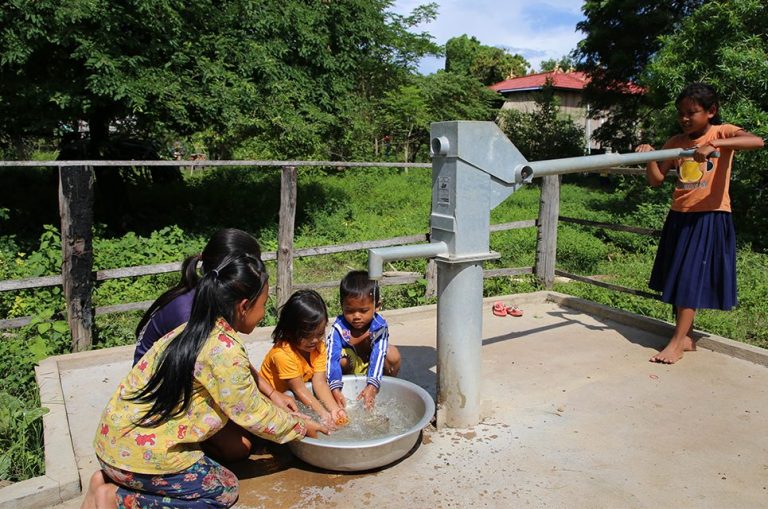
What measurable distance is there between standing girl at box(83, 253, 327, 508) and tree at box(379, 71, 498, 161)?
51.0 ft

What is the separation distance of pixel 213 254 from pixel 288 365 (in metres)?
0.64

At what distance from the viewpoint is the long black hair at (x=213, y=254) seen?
7.49 ft

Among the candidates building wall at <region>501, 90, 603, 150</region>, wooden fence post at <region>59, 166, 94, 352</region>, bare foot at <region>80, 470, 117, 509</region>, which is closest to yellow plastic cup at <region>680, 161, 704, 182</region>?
bare foot at <region>80, 470, 117, 509</region>

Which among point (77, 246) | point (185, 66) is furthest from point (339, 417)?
point (185, 66)

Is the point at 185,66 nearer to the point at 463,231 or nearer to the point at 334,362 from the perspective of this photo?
the point at 334,362

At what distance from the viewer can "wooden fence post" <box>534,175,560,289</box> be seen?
208 inches

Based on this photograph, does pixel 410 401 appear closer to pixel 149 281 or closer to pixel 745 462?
pixel 745 462

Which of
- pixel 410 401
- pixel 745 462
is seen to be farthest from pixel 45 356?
pixel 745 462

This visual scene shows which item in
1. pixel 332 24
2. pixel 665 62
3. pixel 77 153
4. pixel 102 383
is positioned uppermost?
pixel 332 24

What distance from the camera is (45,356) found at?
3.61 metres

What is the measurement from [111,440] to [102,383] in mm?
1571

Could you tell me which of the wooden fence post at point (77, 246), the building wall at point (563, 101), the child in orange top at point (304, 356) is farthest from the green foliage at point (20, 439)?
the building wall at point (563, 101)

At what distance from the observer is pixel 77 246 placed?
382 cm

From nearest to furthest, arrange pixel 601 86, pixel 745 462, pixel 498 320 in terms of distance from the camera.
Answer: pixel 745 462, pixel 498 320, pixel 601 86
